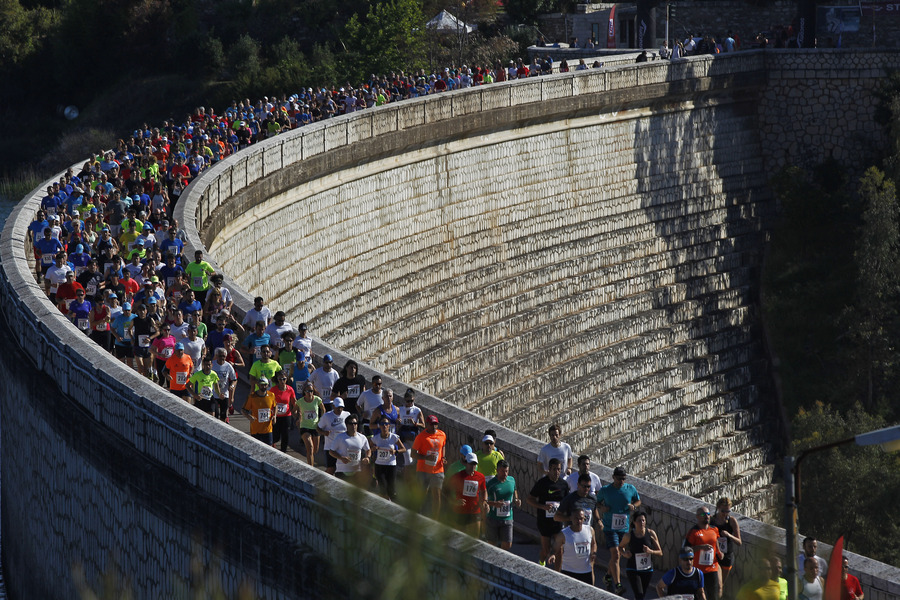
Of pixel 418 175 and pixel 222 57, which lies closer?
pixel 418 175

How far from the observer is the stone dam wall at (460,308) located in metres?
13.8

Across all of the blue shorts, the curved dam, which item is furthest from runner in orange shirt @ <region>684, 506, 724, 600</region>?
the curved dam

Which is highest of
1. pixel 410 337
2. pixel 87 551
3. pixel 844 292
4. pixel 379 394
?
pixel 379 394

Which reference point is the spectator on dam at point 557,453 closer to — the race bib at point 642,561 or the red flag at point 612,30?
the race bib at point 642,561

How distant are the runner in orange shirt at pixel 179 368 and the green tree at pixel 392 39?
42860 mm

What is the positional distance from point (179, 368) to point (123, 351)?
1.85 metres

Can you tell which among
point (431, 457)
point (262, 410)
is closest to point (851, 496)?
point (431, 457)

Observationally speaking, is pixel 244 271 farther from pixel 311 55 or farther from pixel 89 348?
pixel 311 55

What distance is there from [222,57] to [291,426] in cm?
5587

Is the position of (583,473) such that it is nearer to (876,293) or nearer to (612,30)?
(876,293)

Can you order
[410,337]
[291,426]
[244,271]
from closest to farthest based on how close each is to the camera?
[291,426]
[244,271]
[410,337]

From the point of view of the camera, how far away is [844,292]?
1925 inches

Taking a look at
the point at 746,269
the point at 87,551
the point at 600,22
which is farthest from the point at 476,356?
the point at 600,22

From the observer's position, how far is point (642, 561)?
1362 centimetres
